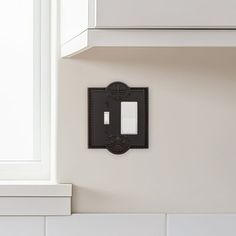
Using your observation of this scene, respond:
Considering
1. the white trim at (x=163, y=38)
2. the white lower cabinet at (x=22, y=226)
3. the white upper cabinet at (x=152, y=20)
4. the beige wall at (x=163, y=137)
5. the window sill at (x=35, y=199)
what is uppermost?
the white upper cabinet at (x=152, y=20)

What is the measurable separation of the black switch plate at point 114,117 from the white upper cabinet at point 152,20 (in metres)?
0.34

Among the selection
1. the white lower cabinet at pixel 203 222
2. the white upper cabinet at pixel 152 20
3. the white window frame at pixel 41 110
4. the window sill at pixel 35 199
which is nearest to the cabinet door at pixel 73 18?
the white upper cabinet at pixel 152 20

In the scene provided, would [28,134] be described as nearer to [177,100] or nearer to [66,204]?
[66,204]

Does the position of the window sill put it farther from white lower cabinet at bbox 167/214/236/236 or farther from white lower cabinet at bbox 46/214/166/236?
white lower cabinet at bbox 167/214/236/236

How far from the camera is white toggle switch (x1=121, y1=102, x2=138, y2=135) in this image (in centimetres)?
151

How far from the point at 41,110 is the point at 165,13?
0.60m

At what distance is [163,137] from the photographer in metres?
1.51

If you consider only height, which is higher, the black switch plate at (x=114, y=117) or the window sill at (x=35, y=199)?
the black switch plate at (x=114, y=117)

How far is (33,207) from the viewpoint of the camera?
A: 4.88ft

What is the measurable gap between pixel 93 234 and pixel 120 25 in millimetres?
606

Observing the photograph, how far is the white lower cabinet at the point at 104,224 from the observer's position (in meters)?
1.50

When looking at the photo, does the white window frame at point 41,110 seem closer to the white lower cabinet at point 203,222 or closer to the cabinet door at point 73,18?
the cabinet door at point 73,18

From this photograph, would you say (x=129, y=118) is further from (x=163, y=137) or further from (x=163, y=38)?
(x=163, y=38)

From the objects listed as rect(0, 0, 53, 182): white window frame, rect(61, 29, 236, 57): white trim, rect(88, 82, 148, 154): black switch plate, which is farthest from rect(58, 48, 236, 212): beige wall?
rect(61, 29, 236, 57): white trim
